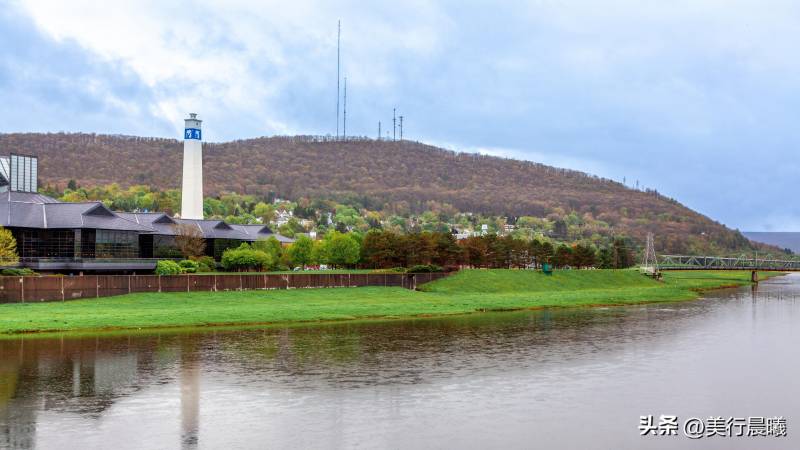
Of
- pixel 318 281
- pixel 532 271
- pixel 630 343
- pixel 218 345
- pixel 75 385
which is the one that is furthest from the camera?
pixel 532 271

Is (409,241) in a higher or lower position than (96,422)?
higher

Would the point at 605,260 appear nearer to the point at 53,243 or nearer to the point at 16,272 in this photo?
the point at 53,243

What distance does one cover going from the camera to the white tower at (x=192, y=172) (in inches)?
4550

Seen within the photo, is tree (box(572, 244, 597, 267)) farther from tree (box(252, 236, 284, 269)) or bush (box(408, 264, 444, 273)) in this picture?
tree (box(252, 236, 284, 269))

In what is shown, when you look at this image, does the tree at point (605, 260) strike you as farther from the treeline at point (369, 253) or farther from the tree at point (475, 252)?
the tree at point (475, 252)

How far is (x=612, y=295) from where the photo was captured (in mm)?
97875

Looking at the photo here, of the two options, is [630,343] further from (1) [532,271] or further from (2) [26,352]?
(1) [532,271]

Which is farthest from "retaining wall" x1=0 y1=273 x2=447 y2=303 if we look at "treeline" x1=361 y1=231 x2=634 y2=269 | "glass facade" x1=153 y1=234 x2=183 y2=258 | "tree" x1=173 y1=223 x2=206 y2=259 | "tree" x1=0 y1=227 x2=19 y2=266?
"glass facade" x1=153 y1=234 x2=183 y2=258

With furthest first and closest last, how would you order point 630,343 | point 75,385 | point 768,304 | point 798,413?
point 768,304, point 630,343, point 75,385, point 798,413

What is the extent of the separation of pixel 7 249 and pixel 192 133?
155ft

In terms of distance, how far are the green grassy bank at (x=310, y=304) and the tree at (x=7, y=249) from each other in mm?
12884

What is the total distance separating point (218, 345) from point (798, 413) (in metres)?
29.2

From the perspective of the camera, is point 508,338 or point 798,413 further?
point 508,338

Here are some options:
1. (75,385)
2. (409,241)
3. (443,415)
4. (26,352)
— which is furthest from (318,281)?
(443,415)
